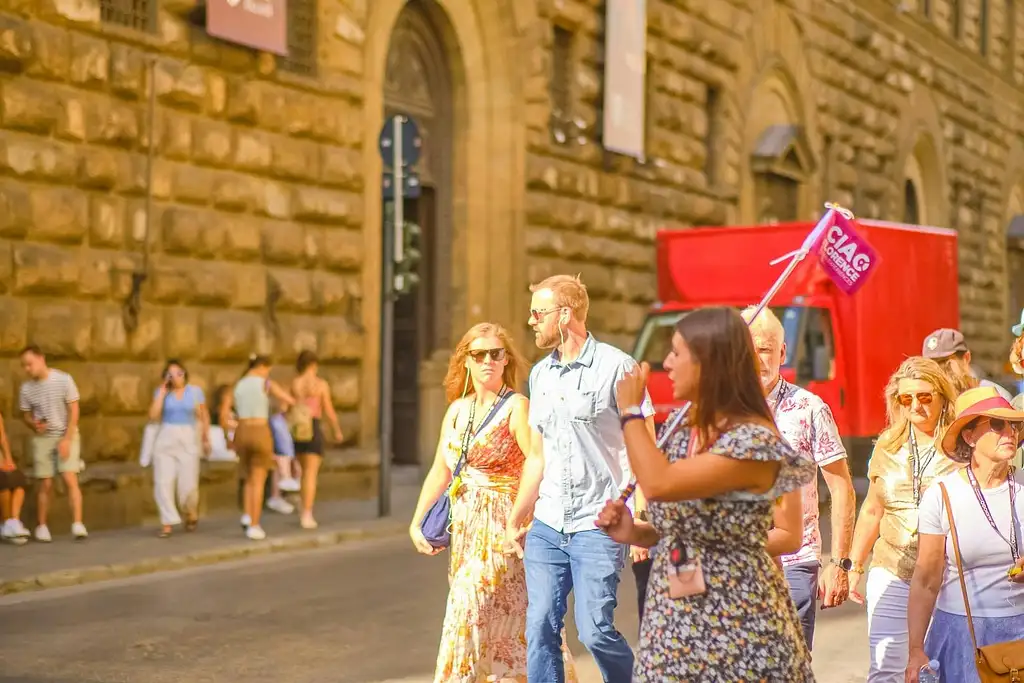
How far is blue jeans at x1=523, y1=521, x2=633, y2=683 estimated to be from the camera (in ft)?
19.8

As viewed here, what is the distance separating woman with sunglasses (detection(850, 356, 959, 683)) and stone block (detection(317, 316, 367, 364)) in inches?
443

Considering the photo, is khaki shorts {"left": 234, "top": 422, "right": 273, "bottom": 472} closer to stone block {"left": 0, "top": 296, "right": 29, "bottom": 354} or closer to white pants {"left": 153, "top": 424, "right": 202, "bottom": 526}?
white pants {"left": 153, "top": 424, "right": 202, "bottom": 526}

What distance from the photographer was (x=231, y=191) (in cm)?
1557

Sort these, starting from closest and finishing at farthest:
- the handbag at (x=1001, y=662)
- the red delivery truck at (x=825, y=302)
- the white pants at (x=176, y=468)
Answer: the handbag at (x=1001, y=662)
the white pants at (x=176, y=468)
the red delivery truck at (x=825, y=302)

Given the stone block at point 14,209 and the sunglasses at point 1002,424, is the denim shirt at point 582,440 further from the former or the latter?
the stone block at point 14,209

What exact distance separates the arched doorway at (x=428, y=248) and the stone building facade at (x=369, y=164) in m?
0.03

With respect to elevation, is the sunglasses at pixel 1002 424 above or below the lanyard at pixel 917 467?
above

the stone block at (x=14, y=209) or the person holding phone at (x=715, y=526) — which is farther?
the stone block at (x=14, y=209)

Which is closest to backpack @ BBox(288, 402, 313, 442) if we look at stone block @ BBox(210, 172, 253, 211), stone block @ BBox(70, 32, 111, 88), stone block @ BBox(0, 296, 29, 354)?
stone block @ BBox(210, 172, 253, 211)

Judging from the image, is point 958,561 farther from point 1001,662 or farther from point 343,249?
point 343,249

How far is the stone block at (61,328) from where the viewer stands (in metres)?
13.5

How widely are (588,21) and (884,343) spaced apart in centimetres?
648

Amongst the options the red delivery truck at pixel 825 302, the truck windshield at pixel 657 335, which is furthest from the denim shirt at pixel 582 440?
the truck windshield at pixel 657 335

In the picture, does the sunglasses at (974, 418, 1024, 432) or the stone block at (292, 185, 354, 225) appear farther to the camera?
the stone block at (292, 185, 354, 225)
